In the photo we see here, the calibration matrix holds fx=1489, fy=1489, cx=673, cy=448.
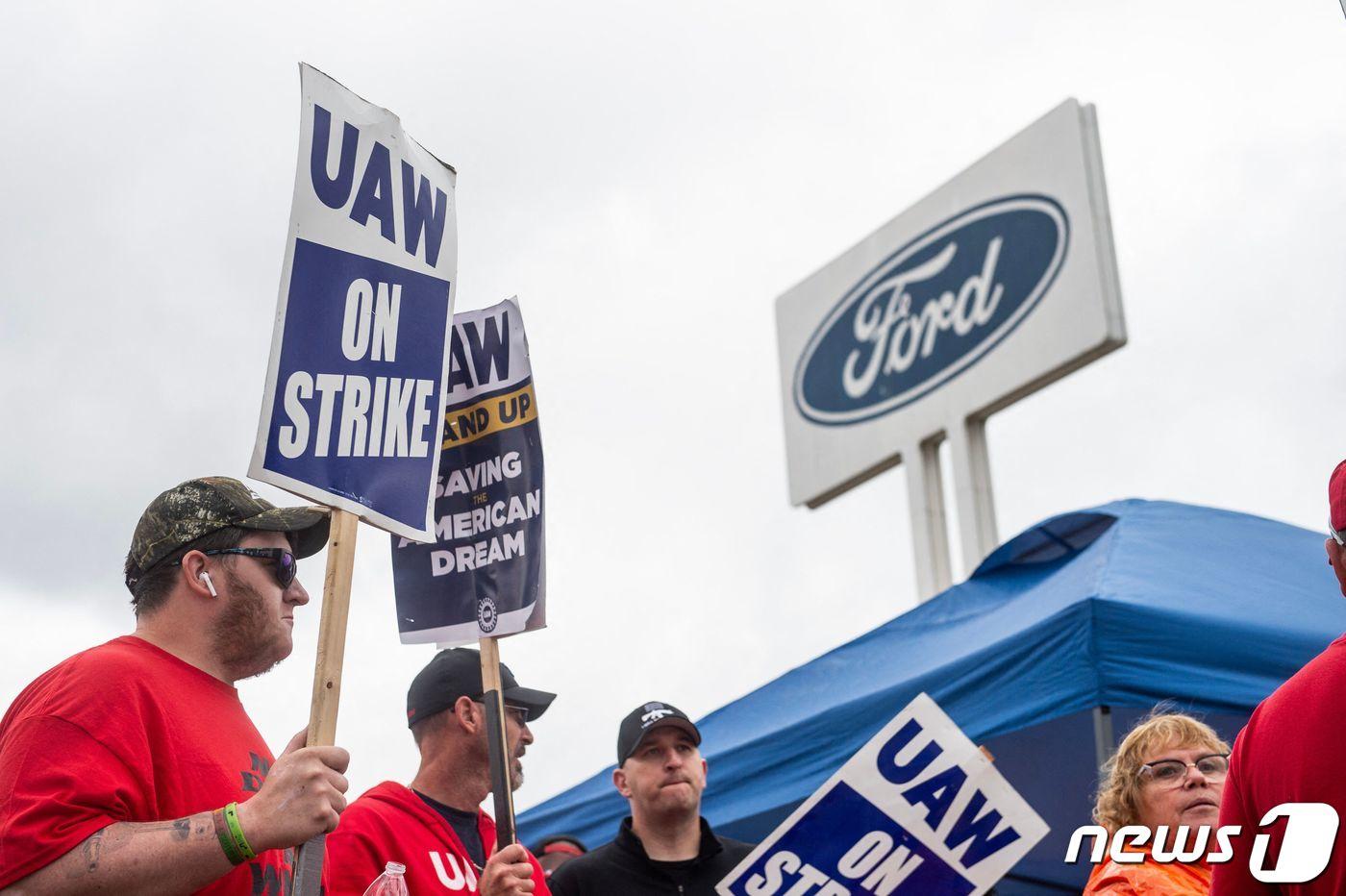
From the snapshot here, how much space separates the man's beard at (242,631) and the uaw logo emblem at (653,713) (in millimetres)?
2044

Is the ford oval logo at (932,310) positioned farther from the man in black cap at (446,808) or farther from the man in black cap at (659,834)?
the man in black cap at (446,808)

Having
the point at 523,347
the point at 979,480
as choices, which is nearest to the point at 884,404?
the point at 979,480

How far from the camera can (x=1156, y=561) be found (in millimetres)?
5328

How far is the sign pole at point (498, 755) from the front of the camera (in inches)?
137

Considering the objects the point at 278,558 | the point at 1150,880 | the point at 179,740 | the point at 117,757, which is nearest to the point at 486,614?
the point at 278,558

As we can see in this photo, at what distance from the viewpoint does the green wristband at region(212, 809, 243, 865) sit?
7.46ft

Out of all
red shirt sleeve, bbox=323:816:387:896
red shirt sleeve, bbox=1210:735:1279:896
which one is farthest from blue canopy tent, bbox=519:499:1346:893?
red shirt sleeve, bbox=323:816:387:896

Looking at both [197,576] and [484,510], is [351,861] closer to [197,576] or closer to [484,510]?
[484,510]

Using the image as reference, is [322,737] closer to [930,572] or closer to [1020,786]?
[1020,786]

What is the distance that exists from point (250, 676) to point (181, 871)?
0.59 metres

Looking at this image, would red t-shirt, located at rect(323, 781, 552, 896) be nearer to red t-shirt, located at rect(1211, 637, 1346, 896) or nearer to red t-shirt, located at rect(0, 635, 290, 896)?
red t-shirt, located at rect(0, 635, 290, 896)

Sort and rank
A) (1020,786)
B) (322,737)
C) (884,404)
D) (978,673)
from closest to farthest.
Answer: (322,737)
(978,673)
(1020,786)
(884,404)

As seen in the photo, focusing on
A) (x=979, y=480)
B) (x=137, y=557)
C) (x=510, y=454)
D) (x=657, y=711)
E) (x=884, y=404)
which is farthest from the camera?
(x=884, y=404)

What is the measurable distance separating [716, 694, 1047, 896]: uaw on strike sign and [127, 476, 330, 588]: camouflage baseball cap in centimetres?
185
